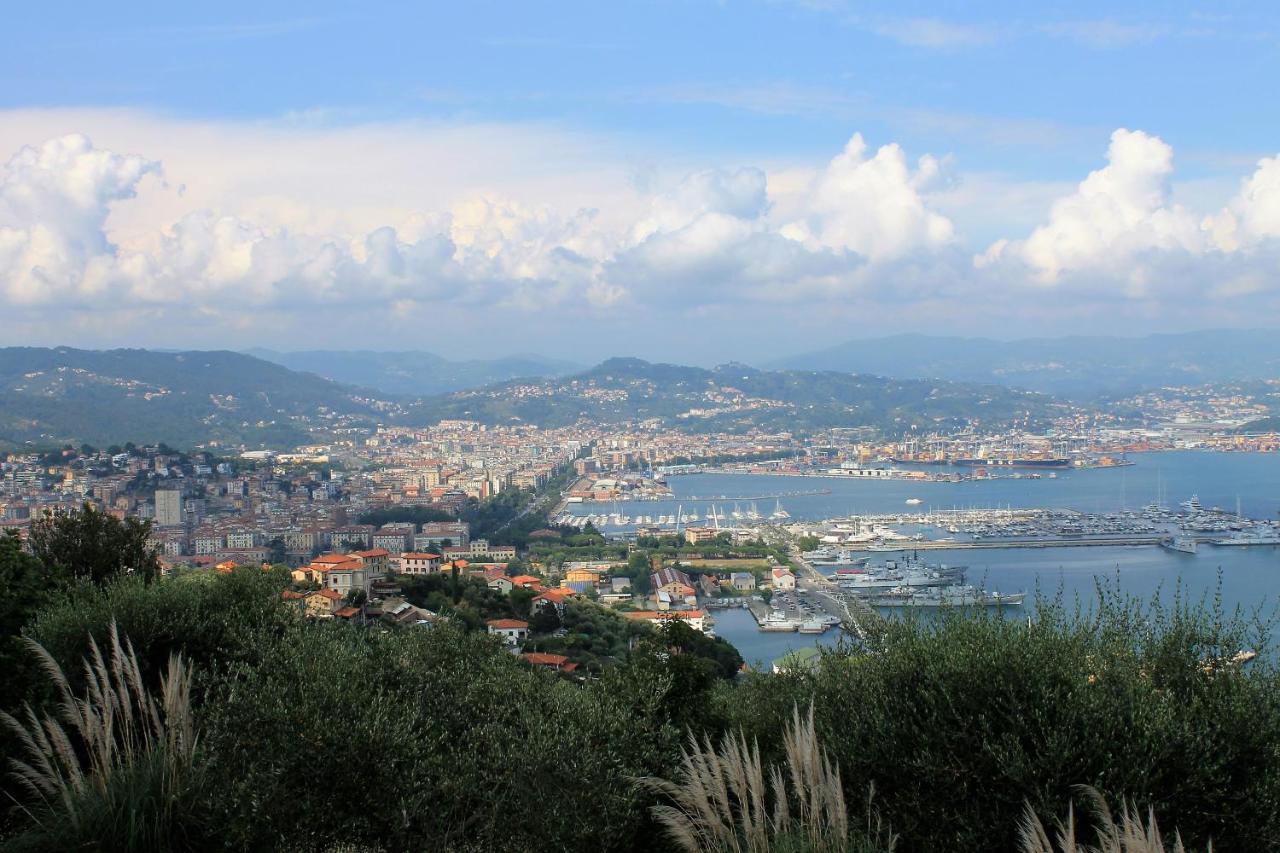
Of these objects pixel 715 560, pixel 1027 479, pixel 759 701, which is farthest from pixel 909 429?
pixel 759 701

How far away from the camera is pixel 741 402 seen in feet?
286

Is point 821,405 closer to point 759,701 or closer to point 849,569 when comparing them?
point 849,569

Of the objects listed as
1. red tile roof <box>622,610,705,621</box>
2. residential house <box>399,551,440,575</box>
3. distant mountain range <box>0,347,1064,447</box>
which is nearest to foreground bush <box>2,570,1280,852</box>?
red tile roof <box>622,610,705,621</box>

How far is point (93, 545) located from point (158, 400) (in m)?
54.7

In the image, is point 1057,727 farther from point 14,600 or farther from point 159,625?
point 14,600

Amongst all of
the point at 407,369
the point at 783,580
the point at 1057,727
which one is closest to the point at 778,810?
the point at 1057,727

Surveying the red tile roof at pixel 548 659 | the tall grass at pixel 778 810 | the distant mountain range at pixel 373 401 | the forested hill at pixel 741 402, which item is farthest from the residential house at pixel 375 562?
the forested hill at pixel 741 402

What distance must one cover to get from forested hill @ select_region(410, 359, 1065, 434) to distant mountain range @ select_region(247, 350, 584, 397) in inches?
1291

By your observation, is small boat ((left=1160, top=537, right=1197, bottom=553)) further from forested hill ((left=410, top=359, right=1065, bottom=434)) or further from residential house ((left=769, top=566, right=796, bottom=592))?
forested hill ((left=410, top=359, right=1065, bottom=434))

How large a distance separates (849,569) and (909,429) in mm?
50160

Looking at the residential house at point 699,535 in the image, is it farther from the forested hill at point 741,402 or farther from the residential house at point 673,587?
the forested hill at point 741,402

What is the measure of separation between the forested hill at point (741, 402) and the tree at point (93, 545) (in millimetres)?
66516

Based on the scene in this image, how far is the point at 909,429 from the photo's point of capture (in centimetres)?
7394

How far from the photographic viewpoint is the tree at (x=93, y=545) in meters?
9.48
